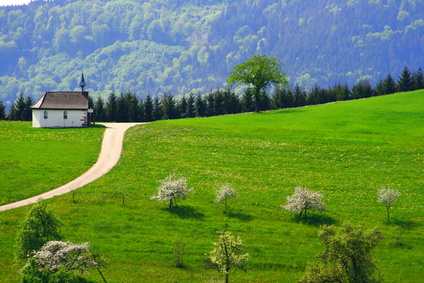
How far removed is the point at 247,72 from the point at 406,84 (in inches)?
2234

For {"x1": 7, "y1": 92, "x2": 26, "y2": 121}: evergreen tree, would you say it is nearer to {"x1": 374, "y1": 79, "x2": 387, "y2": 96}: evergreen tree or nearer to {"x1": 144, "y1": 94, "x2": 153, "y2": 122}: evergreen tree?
{"x1": 144, "y1": 94, "x2": 153, "y2": 122}: evergreen tree

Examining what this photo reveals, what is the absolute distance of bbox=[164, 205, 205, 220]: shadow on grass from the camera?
46731mm

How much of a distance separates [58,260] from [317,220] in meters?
24.5

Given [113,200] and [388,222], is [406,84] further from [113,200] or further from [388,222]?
[113,200]

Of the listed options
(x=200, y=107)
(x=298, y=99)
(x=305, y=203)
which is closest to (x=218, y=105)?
(x=200, y=107)

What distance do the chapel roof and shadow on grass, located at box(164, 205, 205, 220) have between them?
50.7m

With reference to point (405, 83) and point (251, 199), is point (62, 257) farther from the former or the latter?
point (405, 83)

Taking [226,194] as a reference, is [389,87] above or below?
above

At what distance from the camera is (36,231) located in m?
36.8

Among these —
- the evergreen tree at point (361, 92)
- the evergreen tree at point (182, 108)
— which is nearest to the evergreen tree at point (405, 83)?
the evergreen tree at point (361, 92)

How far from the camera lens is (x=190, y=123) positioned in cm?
9381

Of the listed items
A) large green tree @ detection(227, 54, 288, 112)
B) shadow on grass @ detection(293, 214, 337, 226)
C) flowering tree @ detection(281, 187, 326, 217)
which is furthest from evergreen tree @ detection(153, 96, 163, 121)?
shadow on grass @ detection(293, 214, 337, 226)

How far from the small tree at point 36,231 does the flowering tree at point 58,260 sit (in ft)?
6.82

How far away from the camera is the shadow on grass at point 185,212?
4673cm
